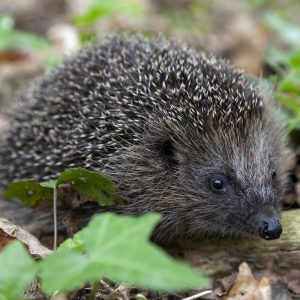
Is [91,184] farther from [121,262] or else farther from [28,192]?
[121,262]

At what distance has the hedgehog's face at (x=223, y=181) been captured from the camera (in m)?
4.37

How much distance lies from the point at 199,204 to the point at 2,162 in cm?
220

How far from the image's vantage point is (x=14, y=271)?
2.74m

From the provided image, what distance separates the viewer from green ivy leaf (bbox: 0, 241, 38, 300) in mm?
2713

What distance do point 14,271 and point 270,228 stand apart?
201 cm

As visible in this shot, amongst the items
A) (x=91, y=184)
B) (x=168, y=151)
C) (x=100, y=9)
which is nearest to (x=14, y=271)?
(x=91, y=184)

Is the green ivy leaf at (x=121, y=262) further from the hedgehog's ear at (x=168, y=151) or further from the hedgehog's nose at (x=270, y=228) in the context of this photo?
the hedgehog's ear at (x=168, y=151)

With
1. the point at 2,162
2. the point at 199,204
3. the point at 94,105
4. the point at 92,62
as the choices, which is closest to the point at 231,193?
the point at 199,204

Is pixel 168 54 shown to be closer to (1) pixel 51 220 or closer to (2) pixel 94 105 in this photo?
(2) pixel 94 105

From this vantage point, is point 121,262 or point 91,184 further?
point 91,184

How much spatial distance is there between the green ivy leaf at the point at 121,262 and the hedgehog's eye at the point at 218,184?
1.74 m

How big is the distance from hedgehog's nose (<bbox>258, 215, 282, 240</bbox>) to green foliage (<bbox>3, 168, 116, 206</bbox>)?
1155mm

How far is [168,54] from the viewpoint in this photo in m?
5.20

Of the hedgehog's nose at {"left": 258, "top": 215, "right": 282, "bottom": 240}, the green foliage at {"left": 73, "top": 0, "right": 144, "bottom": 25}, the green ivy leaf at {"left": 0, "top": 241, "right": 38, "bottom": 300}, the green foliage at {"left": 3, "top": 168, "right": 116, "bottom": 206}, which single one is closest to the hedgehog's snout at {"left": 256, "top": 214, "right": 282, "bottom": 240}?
the hedgehog's nose at {"left": 258, "top": 215, "right": 282, "bottom": 240}
